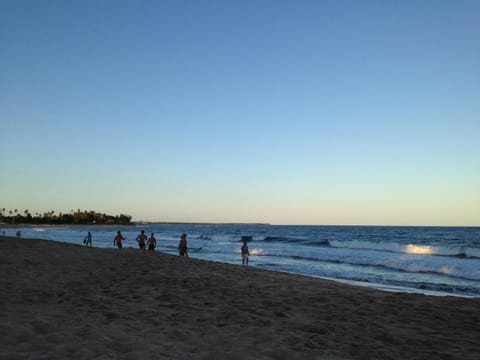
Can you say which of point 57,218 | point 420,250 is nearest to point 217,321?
point 420,250

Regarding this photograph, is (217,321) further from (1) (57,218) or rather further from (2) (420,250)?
(1) (57,218)

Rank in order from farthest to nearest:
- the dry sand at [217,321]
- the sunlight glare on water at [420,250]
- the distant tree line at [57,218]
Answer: the distant tree line at [57,218]
the sunlight glare on water at [420,250]
the dry sand at [217,321]

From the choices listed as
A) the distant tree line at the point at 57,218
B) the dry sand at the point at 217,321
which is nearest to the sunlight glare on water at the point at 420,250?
the dry sand at the point at 217,321

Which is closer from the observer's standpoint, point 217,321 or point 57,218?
point 217,321

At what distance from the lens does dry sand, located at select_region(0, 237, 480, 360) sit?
16.4ft

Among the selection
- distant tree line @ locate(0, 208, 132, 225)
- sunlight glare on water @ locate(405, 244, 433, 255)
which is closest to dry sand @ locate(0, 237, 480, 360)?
sunlight glare on water @ locate(405, 244, 433, 255)

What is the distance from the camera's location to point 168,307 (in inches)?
295

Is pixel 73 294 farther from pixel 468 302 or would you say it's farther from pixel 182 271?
pixel 468 302

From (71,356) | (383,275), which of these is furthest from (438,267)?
(71,356)

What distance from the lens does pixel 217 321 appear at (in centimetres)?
654

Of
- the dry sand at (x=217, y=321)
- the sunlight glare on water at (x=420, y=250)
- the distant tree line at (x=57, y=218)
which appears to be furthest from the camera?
the distant tree line at (x=57, y=218)

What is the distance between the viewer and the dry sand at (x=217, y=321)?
16.4 ft

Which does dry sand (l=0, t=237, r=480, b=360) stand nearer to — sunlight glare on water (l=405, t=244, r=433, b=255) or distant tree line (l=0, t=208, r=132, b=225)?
sunlight glare on water (l=405, t=244, r=433, b=255)

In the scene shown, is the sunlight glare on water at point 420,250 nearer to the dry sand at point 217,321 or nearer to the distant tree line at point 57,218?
the dry sand at point 217,321
